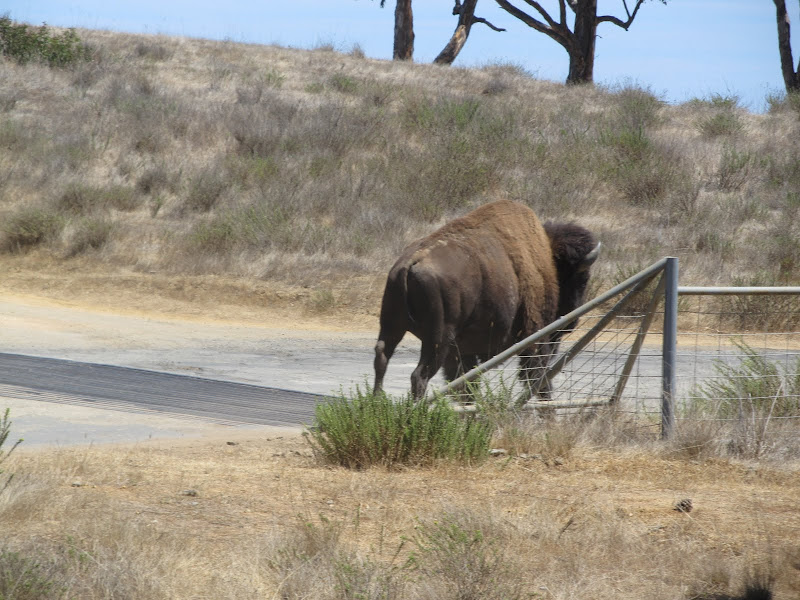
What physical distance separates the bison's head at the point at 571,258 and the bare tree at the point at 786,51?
2816 centimetres

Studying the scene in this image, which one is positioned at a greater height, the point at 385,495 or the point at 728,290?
the point at 728,290

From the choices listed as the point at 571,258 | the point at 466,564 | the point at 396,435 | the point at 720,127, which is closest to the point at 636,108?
the point at 720,127

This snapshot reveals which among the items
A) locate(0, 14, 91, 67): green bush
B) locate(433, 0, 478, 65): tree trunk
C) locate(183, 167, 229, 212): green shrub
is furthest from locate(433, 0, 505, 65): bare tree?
locate(183, 167, 229, 212): green shrub

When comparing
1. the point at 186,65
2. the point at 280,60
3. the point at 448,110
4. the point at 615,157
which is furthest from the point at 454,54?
the point at 615,157

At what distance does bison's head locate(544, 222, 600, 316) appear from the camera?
9.21 meters

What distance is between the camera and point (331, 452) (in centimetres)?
680

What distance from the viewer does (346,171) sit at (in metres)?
24.9

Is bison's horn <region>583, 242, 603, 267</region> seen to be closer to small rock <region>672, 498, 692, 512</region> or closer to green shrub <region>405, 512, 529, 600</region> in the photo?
small rock <region>672, 498, 692, 512</region>

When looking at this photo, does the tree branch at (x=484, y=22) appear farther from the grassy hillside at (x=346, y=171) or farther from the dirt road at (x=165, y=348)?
the dirt road at (x=165, y=348)

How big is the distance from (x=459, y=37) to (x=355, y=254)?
24.9m

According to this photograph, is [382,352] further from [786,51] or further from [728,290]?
[786,51]

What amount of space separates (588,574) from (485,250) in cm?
446

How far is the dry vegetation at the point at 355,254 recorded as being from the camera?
4.38 meters

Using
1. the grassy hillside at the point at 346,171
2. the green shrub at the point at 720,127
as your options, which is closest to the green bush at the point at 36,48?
the grassy hillside at the point at 346,171
